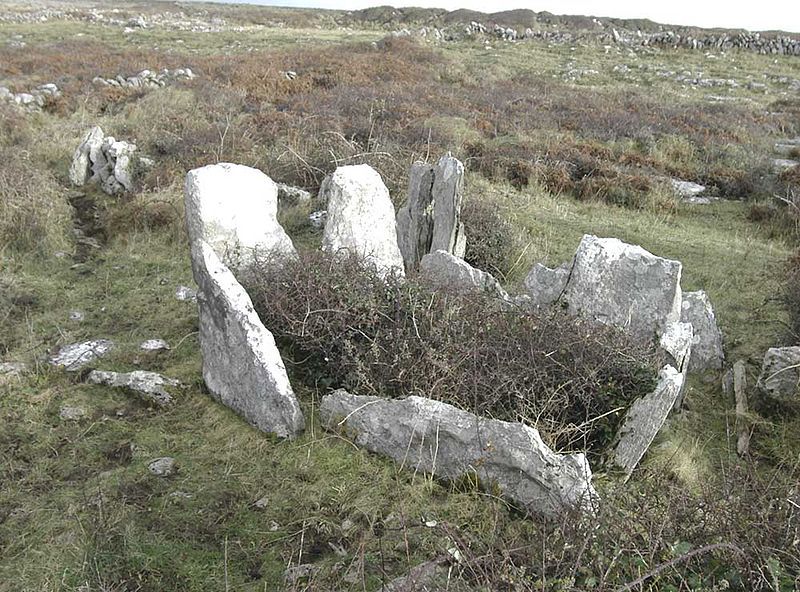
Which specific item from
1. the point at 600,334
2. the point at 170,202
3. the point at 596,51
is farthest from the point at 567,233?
the point at 596,51

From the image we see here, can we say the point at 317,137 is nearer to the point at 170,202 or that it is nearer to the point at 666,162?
the point at 170,202

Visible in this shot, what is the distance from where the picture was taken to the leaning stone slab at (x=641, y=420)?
4.07 metres

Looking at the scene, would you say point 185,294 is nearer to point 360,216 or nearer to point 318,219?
point 360,216

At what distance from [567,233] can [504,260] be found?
1.70m

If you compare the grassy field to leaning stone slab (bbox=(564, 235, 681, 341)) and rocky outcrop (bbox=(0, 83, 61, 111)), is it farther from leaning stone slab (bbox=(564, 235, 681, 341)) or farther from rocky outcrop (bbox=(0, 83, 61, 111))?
leaning stone slab (bbox=(564, 235, 681, 341))

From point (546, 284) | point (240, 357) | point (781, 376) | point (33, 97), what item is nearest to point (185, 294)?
point (240, 357)

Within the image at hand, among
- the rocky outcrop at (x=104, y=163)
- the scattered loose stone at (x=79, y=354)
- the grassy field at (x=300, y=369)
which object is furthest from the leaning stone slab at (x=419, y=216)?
the rocky outcrop at (x=104, y=163)

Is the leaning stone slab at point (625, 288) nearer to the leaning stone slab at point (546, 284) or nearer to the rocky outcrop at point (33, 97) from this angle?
the leaning stone slab at point (546, 284)

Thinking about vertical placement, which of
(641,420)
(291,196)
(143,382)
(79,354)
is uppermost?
(641,420)

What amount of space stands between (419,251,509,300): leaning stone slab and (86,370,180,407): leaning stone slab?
7.52ft

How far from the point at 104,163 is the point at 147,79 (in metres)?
7.62

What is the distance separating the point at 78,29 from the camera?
29.3m

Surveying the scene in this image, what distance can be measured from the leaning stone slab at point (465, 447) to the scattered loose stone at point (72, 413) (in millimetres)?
1819

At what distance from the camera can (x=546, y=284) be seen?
569cm
